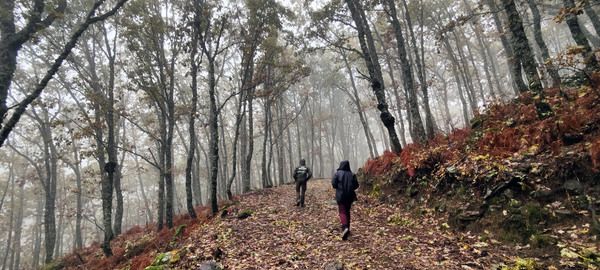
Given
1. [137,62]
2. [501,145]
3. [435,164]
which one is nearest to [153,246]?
[137,62]

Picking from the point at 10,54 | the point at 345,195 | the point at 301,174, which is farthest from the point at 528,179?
the point at 10,54

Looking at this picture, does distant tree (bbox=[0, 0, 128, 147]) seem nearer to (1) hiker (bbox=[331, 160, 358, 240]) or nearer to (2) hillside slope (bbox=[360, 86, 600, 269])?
(1) hiker (bbox=[331, 160, 358, 240])

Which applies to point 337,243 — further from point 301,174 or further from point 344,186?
point 301,174

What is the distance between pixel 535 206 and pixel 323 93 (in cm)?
3500

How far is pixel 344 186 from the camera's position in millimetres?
7434

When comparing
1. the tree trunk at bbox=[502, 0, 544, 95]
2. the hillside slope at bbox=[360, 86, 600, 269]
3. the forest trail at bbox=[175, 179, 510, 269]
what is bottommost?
the forest trail at bbox=[175, 179, 510, 269]

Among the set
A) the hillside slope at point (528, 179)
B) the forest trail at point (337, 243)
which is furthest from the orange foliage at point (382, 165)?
the hillside slope at point (528, 179)

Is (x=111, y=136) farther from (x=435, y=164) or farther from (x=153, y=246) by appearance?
(x=435, y=164)

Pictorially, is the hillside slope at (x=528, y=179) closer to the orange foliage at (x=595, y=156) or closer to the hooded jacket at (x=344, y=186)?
the orange foliage at (x=595, y=156)

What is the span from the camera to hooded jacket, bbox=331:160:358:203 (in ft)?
24.0

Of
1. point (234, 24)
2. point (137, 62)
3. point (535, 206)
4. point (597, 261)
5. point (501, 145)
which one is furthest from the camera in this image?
point (234, 24)

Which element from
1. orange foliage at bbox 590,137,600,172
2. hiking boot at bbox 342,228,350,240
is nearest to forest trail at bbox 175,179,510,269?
hiking boot at bbox 342,228,350,240

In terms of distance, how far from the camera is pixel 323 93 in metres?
39.8

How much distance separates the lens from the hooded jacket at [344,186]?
7.30 metres
